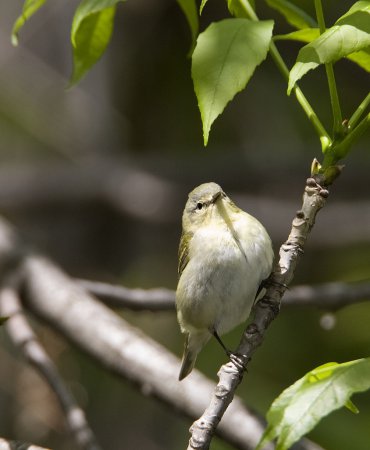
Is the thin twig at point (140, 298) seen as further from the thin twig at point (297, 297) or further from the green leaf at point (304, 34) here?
the green leaf at point (304, 34)

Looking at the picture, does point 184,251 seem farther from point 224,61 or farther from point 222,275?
point 224,61

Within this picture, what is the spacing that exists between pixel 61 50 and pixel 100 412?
172 inches

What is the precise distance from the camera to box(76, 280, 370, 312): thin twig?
4230 mm

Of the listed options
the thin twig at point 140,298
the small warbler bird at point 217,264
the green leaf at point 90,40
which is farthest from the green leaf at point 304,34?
Result: the thin twig at point 140,298

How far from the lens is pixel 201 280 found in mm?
3691

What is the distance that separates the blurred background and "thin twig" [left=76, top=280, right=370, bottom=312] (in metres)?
1.40

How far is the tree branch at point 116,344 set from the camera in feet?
11.2

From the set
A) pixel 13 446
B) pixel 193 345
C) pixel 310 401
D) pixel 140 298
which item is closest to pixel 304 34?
pixel 310 401

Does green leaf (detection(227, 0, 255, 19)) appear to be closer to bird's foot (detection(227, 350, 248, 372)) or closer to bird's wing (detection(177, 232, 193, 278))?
bird's foot (detection(227, 350, 248, 372))

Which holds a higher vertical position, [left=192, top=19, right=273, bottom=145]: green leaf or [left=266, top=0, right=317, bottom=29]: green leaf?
[left=192, top=19, right=273, bottom=145]: green leaf

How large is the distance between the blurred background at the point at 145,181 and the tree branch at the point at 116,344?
1473 millimetres

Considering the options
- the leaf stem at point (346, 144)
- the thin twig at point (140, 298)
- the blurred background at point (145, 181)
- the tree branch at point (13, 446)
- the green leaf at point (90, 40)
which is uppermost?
the green leaf at point (90, 40)

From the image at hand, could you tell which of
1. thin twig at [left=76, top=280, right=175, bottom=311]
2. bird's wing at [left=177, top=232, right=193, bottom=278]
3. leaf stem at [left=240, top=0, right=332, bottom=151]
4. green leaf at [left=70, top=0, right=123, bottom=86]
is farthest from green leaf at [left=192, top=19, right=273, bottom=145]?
thin twig at [left=76, top=280, right=175, bottom=311]

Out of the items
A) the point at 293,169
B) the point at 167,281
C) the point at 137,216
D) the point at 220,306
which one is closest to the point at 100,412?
the point at 167,281
